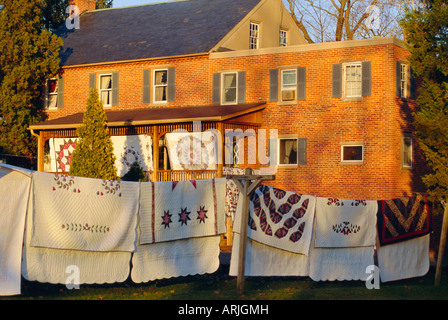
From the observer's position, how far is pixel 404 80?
2541cm

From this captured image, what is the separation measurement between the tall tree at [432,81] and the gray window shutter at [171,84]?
12668 mm

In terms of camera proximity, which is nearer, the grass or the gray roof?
the grass

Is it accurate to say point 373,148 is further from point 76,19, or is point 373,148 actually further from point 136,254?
point 76,19

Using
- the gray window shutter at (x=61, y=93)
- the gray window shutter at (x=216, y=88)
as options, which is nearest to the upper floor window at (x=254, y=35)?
the gray window shutter at (x=216, y=88)

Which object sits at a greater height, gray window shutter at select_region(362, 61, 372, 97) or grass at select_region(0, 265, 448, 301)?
gray window shutter at select_region(362, 61, 372, 97)

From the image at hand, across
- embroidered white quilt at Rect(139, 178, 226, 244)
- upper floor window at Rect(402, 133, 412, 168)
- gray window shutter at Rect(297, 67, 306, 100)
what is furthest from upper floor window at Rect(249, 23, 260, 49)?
embroidered white quilt at Rect(139, 178, 226, 244)

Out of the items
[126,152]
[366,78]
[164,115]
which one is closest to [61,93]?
[126,152]

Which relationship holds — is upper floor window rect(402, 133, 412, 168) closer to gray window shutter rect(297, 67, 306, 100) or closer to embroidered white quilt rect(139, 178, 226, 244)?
gray window shutter rect(297, 67, 306, 100)

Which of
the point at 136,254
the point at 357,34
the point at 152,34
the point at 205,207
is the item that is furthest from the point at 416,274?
the point at 357,34

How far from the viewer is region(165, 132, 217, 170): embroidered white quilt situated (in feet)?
86.9

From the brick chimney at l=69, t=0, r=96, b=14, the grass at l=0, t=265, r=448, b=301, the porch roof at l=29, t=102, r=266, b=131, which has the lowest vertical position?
the grass at l=0, t=265, r=448, b=301

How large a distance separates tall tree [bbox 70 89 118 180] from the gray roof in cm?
686

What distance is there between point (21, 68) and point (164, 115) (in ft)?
26.0

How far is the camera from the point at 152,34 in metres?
31.4
